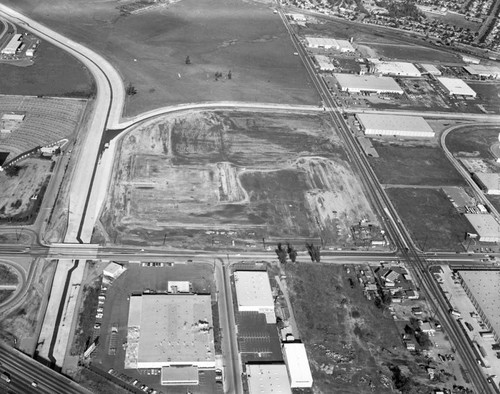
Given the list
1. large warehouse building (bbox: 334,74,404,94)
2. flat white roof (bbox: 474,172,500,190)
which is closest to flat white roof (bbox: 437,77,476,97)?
large warehouse building (bbox: 334,74,404,94)

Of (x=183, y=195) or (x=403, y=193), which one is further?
(x=403, y=193)

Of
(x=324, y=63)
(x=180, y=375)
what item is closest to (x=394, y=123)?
(x=324, y=63)

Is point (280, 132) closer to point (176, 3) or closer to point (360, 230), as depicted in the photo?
Result: point (360, 230)

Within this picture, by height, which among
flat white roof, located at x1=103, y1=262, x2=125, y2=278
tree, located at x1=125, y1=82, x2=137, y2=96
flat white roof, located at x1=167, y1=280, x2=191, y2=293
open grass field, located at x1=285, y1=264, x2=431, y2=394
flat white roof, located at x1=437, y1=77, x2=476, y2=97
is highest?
flat white roof, located at x1=437, y1=77, x2=476, y2=97

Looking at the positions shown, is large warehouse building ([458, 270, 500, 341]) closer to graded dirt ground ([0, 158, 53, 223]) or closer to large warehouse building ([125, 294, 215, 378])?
large warehouse building ([125, 294, 215, 378])

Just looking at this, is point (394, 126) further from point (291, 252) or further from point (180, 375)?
point (180, 375)

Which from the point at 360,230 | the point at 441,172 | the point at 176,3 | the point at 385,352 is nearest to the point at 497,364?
the point at 385,352
